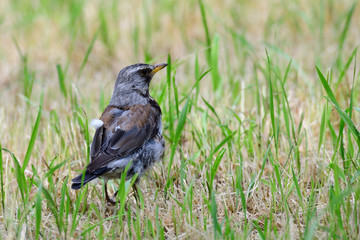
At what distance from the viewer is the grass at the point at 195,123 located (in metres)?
3.90

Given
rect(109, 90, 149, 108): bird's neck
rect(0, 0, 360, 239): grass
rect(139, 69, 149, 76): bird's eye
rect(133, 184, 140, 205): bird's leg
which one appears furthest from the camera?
rect(139, 69, 149, 76): bird's eye

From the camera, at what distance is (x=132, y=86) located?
16.7 ft

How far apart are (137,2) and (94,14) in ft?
2.27

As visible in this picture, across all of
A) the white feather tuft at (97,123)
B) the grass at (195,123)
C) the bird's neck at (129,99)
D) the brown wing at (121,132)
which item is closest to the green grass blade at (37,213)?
the grass at (195,123)

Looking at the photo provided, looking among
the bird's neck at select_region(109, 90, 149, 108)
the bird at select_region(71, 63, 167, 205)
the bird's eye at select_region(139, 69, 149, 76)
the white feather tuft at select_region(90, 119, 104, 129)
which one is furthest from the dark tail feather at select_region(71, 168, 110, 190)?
the bird's eye at select_region(139, 69, 149, 76)

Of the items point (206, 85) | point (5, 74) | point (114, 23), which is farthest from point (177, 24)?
point (5, 74)

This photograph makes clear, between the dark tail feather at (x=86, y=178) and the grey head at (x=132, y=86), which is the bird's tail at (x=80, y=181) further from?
the grey head at (x=132, y=86)

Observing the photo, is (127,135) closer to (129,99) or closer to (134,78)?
(129,99)

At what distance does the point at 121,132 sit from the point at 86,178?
593mm

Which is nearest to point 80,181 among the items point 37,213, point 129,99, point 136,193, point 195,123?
point 37,213

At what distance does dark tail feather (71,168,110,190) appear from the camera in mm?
4020

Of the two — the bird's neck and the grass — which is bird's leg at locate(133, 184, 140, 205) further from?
the bird's neck

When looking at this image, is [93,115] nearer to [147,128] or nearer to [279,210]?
[147,128]

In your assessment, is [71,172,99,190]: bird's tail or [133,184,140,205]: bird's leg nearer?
[71,172,99,190]: bird's tail
